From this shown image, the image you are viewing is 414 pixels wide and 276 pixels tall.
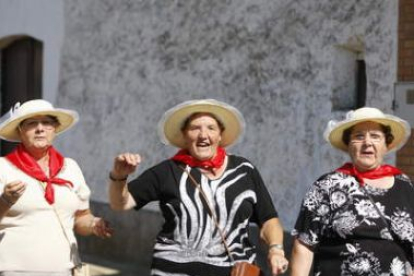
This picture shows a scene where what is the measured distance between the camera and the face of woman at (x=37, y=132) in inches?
151

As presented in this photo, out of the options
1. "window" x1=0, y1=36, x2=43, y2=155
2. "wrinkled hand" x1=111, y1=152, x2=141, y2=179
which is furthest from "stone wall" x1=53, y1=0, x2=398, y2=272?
"wrinkled hand" x1=111, y1=152, x2=141, y2=179

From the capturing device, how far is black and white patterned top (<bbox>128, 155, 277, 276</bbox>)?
3477mm

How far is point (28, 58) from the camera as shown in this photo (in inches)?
359

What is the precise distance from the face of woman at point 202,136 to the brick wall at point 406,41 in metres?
2.34

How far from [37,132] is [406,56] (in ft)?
9.36

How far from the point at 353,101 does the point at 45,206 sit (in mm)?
3159

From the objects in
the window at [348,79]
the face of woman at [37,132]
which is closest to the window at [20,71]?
the window at [348,79]

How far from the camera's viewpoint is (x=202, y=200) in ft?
11.5

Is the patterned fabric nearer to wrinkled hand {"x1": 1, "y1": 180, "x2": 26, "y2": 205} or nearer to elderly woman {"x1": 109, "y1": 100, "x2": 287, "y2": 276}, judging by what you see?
elderly woman {"x1": 109, "y1": 100, "x2": 287, "y2": 276}

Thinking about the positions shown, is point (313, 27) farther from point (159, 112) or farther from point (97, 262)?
point (97, 262)

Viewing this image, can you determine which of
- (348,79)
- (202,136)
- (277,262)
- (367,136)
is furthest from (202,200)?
(348,79)

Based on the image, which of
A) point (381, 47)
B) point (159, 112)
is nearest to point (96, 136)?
point (159, 112)

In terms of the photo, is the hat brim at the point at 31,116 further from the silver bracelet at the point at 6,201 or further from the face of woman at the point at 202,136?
the face of woman at the point at 202,136

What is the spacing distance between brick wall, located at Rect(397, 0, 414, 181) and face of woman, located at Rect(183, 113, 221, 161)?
225cm
